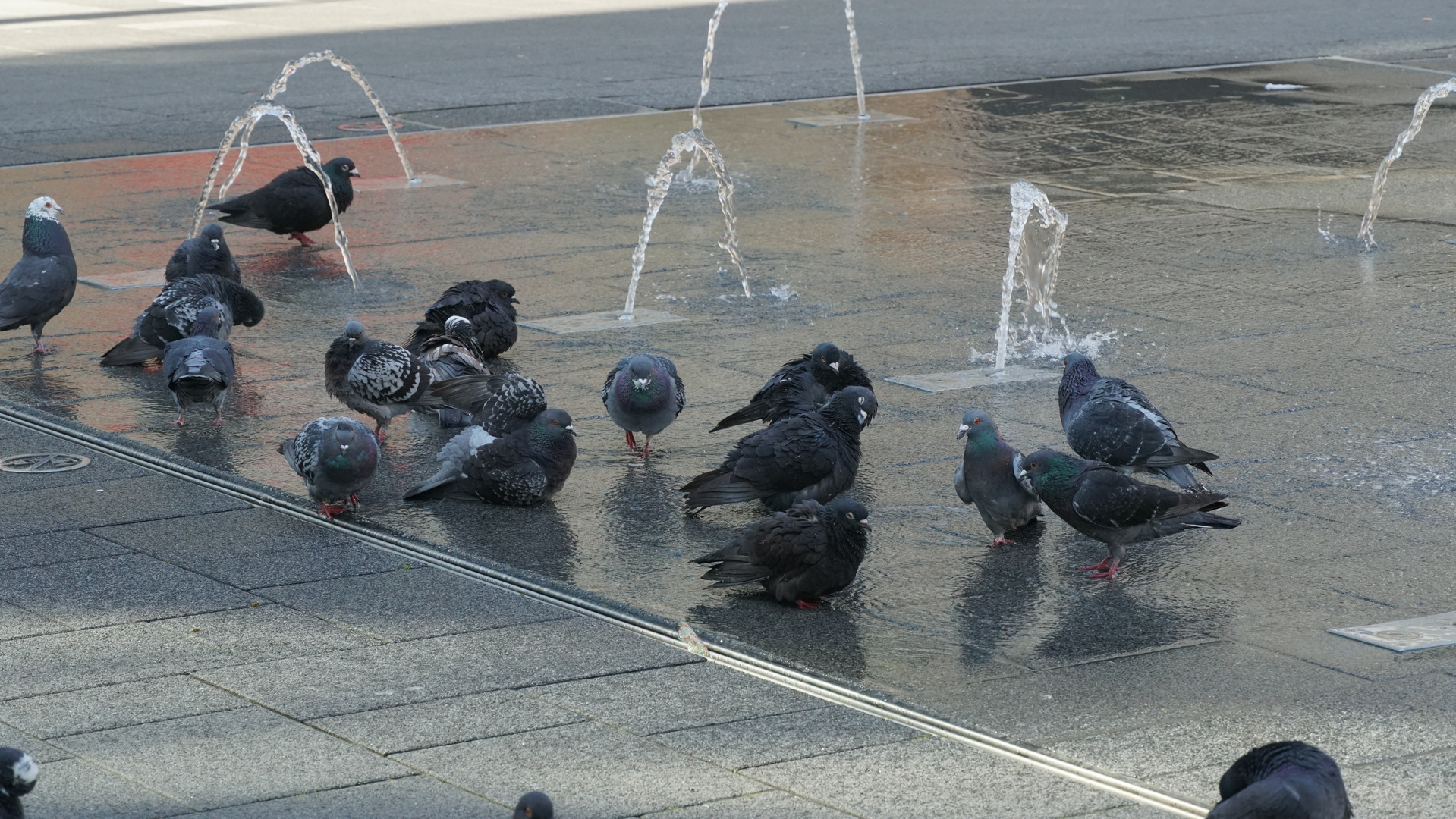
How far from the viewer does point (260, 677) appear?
5.60 m

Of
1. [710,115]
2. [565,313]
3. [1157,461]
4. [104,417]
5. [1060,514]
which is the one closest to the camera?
[1060,514]

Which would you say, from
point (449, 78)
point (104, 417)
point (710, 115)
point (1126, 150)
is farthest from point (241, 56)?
point (104, 417)

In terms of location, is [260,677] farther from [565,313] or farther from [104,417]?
[565,313]

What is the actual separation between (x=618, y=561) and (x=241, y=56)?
16452 mm

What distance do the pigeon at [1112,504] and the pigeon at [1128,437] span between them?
0.52 meters

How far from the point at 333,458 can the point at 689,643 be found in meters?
1.85

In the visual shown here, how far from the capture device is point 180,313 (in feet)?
29.8

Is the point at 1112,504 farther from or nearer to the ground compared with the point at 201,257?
nearer to the ground

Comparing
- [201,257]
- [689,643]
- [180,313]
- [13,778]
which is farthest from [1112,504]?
[201,257]

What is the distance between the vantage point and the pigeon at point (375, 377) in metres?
8.11

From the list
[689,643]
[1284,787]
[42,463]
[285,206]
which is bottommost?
[689,643]

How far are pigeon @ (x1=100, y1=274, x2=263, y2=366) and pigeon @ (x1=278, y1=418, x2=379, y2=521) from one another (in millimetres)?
2158

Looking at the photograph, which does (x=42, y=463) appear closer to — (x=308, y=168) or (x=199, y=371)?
(x=199, y=371)

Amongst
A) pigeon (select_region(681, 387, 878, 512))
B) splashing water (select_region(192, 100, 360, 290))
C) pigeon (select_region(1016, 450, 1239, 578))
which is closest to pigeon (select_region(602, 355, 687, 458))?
pigeon (select_region(681, 387, 878, 512))
